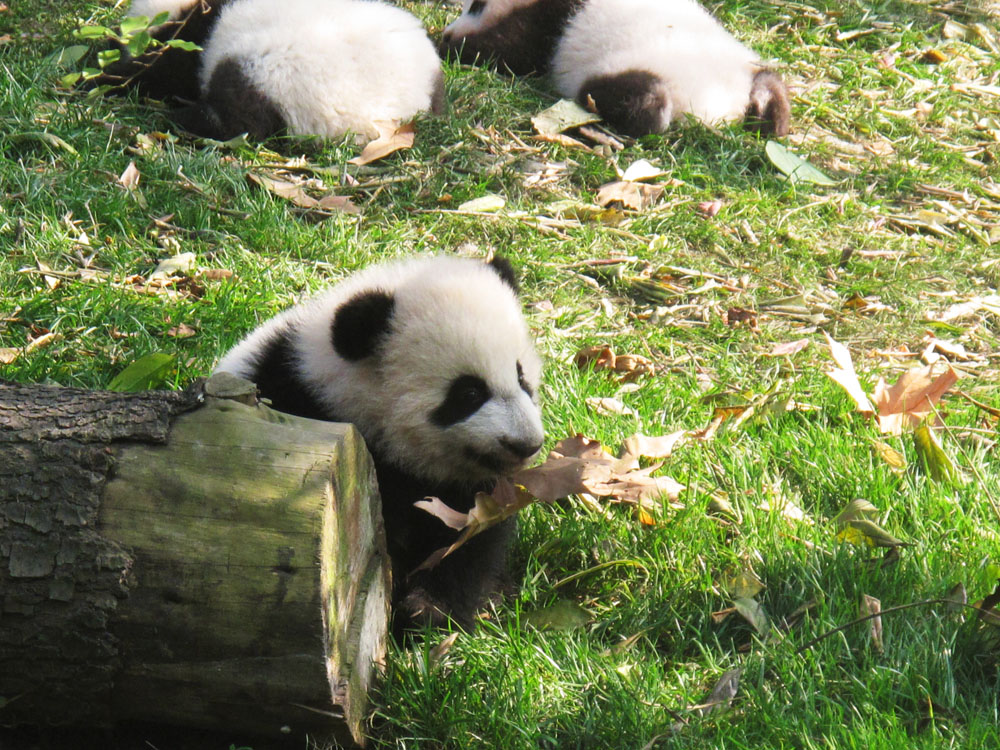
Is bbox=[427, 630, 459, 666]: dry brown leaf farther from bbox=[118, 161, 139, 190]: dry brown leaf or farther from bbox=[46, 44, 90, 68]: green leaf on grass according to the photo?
bbox=[46, 44, 90, 68]: green leaf on grass

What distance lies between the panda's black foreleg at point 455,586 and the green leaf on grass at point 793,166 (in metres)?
3.71

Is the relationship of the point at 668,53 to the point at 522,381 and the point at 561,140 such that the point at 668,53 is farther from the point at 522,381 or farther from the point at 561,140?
the point at 522,381

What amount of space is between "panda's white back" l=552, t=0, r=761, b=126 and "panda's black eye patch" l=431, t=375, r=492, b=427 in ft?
12.2

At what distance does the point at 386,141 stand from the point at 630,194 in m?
1.35

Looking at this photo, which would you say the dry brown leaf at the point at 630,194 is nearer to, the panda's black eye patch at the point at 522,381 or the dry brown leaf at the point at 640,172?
the dry brown leaf at the point at 640,172

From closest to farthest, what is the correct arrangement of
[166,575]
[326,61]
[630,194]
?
1. [166,575]
2. [630,194]
3. [326,61]

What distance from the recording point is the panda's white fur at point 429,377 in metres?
3.08

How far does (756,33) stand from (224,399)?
6.53 meters

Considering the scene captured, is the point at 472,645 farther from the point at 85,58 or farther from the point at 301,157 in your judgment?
the point at 85,58

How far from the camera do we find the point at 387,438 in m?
3.12

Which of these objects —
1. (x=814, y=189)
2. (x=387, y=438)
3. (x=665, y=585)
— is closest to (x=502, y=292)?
(x=387, y=438)

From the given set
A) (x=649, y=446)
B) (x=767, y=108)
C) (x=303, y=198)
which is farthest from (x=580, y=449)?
(x=767, y=108)

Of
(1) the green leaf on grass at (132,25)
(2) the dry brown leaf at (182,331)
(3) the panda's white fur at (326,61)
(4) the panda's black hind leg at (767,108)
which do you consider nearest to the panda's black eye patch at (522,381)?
(2) the dry brown leaf at (182,331)

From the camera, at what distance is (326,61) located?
574 cm
